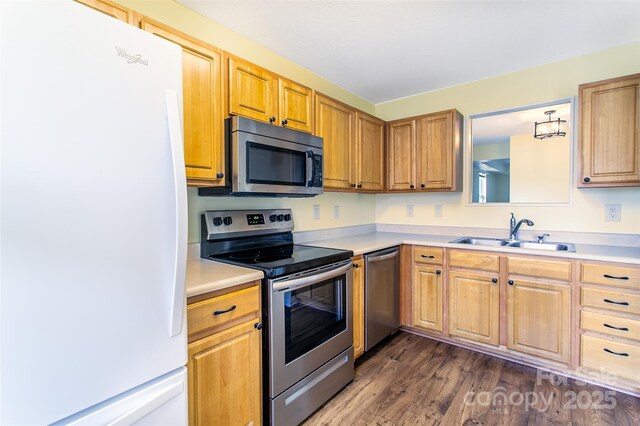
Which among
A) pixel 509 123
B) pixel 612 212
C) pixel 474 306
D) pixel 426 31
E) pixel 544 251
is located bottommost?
pixel 474 306

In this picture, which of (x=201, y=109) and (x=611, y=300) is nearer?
(x=201, y=109)

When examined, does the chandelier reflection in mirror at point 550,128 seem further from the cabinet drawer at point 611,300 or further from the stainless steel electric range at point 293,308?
the stainless steel electric range at point 293,308

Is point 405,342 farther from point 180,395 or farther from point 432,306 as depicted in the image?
point 180,395

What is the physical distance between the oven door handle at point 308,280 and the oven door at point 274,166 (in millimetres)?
587

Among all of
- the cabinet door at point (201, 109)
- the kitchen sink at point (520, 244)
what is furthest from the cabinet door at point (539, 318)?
the cabinet door at point (201, 109)

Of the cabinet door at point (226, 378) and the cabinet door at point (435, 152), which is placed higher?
the cabinet door at point (435, 152)

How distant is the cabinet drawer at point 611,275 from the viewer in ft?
6.30

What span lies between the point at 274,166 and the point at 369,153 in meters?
1.35

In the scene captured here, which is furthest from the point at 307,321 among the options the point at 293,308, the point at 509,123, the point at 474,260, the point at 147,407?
the point at 509,123

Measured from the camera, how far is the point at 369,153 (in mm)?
3016

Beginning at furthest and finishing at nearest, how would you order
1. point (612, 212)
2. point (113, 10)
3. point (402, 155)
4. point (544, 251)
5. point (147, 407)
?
point (402, 155) < point (612, 212) < point (544, 251) < point (113, 10) < point (147, 407)

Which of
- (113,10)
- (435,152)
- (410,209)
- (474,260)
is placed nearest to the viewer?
(113,10)

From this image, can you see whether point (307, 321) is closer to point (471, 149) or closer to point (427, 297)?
point (427, 297)

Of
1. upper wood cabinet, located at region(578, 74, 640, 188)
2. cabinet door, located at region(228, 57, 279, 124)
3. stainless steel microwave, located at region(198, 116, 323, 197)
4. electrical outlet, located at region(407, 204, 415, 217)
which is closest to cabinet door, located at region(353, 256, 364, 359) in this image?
stainless steel microwave, located at region(198, 116, 323, 197)
